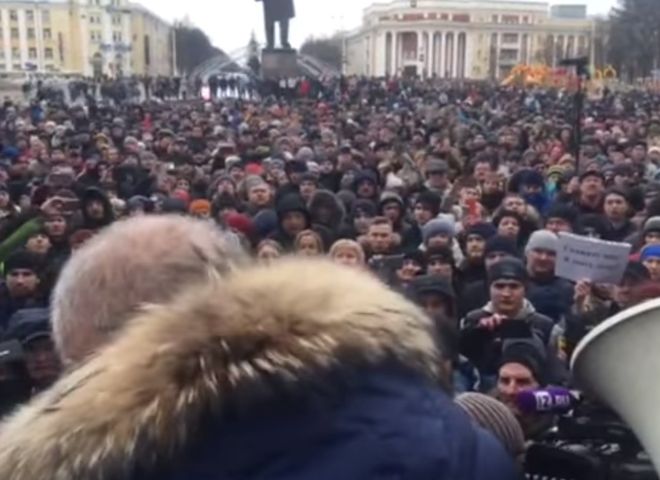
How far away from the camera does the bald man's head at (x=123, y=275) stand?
143 cm

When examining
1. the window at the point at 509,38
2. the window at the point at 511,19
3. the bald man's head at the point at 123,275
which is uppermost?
the window at the point at 511,19

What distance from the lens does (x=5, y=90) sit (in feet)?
159

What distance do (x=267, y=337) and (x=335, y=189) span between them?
9245mm

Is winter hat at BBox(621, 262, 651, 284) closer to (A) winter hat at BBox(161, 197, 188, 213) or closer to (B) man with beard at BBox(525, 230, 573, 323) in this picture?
(B) man with beard at BBox(525, 230, 573, 323)

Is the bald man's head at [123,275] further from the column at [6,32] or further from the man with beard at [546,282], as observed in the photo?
the column at [6,32]

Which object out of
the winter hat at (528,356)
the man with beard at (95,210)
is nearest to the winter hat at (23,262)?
the man with beard at (95,210)

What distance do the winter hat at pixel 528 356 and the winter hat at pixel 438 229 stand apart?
8.68 ft

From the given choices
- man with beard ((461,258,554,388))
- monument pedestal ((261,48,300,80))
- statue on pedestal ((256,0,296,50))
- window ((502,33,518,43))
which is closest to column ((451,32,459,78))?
window ((502,33,518,43))

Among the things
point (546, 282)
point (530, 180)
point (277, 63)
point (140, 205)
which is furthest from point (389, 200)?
point (277, 63)

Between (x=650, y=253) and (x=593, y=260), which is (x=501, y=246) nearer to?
(x=650, y=253)

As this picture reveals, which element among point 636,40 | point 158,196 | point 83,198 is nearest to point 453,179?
point 158,196

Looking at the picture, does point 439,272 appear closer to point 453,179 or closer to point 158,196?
point 158,196

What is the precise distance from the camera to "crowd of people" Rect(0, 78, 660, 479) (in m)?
1.29

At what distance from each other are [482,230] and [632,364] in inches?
191
